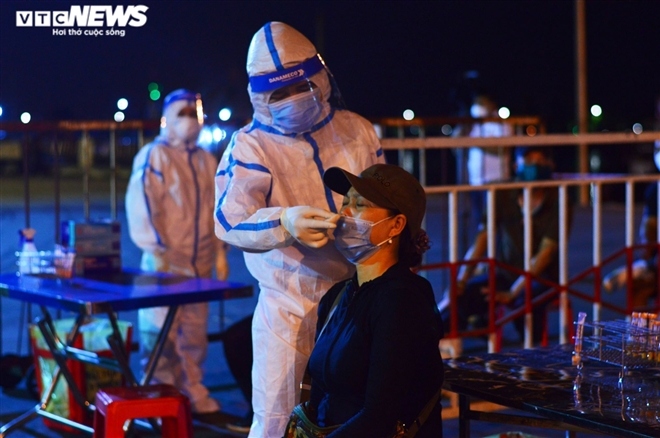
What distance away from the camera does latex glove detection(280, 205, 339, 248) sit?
320 centimetres

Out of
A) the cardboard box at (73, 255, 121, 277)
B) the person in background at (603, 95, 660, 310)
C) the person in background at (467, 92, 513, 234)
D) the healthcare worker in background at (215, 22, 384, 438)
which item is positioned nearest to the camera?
the healthcare worker in background at (215, 22, 384, 438)

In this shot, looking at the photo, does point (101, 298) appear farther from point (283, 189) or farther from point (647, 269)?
point (647, 269)

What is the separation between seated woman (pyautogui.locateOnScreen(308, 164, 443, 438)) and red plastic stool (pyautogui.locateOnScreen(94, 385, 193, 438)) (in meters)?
1.19

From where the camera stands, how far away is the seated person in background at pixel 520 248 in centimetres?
646

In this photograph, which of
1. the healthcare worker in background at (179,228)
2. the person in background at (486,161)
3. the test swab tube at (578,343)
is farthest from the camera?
the person in background at (486,161)

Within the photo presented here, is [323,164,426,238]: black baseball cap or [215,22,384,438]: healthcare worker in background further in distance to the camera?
[215,22,384,438]: healthcare worker in background

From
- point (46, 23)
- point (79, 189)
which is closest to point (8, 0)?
point (46, 23)

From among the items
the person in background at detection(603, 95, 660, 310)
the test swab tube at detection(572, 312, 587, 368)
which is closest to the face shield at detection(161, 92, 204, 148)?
the person in background at detection(603, 95, 660, 310)

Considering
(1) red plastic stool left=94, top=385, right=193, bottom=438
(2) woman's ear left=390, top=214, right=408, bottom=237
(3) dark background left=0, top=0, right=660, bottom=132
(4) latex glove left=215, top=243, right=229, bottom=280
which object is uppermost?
(3) dark background left=0, top=0, right=660, bottom=132

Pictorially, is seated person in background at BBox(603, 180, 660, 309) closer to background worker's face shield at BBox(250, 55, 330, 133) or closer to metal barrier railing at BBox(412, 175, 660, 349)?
metal barrier railing at BBox(412, 175, 660, 349)

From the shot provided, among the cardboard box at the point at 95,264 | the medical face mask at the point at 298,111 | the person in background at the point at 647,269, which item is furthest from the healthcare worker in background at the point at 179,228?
the person in background at the point at 647,269

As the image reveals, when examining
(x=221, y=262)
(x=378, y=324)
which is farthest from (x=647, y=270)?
(x=378, y=324)

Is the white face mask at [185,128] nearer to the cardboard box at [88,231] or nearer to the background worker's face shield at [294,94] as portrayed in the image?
the cardboard box at [88,231]

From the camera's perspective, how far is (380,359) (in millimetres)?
2875
